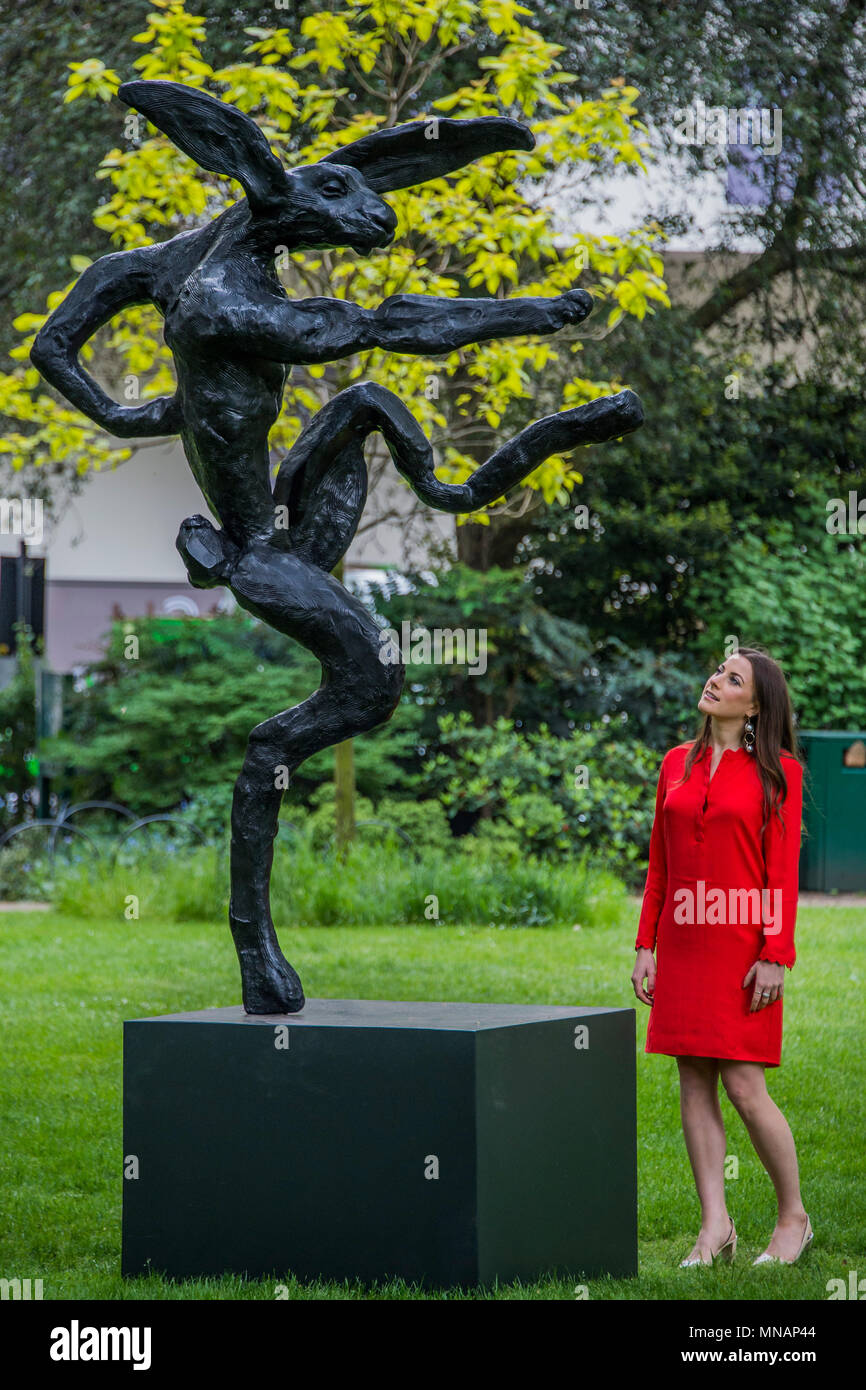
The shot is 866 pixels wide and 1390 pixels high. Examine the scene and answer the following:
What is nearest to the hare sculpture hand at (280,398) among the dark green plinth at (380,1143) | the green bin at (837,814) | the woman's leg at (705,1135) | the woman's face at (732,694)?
the dark green plinth at (380,1143)

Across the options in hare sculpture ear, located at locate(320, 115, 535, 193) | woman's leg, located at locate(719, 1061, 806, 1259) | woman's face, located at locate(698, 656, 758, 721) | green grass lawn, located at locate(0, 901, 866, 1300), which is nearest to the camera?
hare sculpture ear, located at locate(320, 115, 535, 193)

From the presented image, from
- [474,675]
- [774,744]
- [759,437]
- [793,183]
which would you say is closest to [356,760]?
[474,675]

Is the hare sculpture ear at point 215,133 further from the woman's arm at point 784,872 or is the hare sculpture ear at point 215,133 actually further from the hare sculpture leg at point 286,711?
the woman's arm at point 784,872

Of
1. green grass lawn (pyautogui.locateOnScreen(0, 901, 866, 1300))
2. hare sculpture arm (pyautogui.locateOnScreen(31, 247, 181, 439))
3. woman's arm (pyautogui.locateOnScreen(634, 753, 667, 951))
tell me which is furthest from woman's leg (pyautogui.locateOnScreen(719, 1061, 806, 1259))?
hare sculpture arm (pyautogui.locateOnScreen(31, 247, 181, 439))

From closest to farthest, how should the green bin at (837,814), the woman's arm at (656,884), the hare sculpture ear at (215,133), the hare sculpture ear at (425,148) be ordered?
the hare sculpture ear at (215,133)
the hare sculpture ear at (425,148)
the woman's arm at (656,884)
the green bin at (837,814)

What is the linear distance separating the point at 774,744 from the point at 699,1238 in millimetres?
1399

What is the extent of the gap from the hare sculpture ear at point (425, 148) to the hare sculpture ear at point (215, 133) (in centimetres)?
26

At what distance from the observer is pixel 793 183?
44.0ft

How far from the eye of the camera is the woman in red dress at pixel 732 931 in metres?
4.17

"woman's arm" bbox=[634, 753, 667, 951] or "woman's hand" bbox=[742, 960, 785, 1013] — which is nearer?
"woman's hand" bbox=[742, 960, 785, 1013]

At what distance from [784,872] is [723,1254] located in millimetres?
1096

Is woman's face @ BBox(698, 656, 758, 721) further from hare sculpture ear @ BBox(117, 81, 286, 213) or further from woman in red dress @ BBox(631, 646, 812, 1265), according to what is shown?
hare sculpture ear @ BBox(117, 81, 286, 213)

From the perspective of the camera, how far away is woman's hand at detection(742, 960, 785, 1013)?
4.11 meters

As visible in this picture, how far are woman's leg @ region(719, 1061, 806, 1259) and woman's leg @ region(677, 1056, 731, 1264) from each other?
9cm
